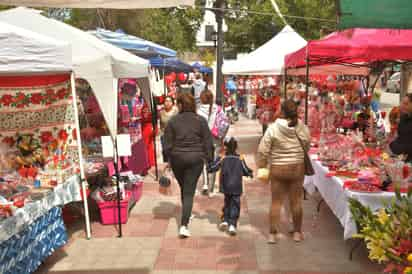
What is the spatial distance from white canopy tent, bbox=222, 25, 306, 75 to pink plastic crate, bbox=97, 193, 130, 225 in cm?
646

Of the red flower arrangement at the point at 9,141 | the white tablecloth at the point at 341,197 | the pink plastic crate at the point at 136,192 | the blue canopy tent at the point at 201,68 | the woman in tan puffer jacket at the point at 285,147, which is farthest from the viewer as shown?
the blue canopy tent at the point at 201,68

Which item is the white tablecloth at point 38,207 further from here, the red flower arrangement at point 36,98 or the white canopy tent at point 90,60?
the red flower arrangement at point 36,98

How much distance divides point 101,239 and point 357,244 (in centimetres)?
305

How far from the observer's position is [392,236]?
2301 millimetres

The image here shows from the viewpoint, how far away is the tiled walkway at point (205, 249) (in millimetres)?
4578

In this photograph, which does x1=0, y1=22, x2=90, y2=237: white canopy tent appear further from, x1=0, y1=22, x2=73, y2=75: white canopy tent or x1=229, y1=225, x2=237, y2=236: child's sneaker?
x1=229, y1=225, x2=237, y2=236: child's sneaker

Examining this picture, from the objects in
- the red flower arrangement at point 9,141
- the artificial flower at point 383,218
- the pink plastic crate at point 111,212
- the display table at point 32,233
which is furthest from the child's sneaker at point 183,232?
the artificial flower at point 383,218

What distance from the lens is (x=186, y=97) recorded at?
17.4ft

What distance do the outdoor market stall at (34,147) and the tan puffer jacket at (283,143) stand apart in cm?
227

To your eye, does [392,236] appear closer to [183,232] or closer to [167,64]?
[183,232]

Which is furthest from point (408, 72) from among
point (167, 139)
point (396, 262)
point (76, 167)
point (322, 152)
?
point (396, 262)

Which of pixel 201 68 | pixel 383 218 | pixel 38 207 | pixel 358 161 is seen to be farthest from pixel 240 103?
pixel 383 218

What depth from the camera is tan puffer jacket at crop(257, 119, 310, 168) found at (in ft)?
15.8

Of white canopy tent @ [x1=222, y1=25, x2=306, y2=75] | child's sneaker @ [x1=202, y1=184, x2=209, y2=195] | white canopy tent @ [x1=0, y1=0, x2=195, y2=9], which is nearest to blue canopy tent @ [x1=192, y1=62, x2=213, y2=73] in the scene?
white canopy tent @ [x1=222, y1=25, x2=306, y2=75]
